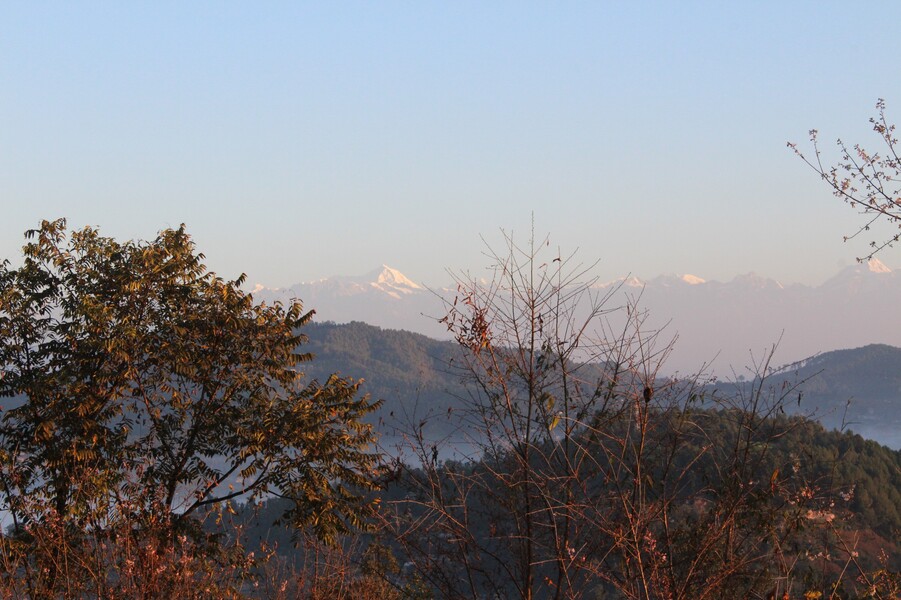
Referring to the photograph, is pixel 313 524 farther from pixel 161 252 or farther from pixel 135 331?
pixel 161 252

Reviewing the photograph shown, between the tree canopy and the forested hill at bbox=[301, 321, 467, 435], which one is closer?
the tree canopy

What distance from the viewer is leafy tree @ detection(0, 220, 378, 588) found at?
17781 mm

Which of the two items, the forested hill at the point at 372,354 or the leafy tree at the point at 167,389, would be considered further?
the forested hill at the point at 372,354

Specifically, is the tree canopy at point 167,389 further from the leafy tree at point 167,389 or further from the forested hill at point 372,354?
the forested hill at point 372,354

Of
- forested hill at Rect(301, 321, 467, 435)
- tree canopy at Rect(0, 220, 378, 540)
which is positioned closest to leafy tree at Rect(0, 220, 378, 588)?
tree canopy at Rect(0, 220, 378, 540)

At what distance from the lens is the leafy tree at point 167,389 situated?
1778cm

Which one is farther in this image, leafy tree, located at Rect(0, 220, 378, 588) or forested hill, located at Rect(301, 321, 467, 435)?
forested hill, located at Rect(301, 321, 467, 435)

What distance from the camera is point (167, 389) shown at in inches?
744

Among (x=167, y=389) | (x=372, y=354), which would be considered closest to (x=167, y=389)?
(x=167, y=389)

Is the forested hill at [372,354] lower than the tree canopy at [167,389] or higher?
higher

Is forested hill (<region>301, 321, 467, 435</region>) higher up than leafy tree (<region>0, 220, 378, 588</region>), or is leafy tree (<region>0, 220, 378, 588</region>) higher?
forested hill (<region>301, 321, 467, 435</region>)

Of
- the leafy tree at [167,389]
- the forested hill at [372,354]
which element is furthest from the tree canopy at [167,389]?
the forested hill at [372,354]

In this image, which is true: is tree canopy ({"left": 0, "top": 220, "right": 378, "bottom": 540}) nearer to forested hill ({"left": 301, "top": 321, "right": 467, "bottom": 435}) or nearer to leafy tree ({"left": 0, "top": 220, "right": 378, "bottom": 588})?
leafy tree ({"left": 0, "top": 220, "right": 378, "bottom": 588})

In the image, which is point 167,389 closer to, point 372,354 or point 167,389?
point 167,389
